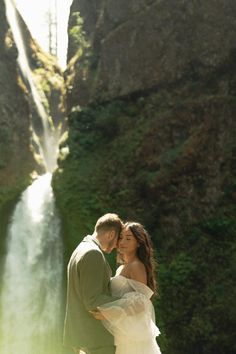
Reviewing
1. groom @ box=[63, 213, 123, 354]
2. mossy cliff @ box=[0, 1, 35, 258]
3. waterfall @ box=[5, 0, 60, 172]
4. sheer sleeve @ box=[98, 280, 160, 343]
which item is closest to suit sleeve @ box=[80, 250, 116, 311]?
groom @ box=[63, 213, 123, 354]

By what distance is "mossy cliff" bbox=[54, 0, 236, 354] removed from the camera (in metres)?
12.8

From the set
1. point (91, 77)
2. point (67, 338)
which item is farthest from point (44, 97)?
point (67, 338)

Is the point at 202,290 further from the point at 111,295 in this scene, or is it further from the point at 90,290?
the point at 90,290

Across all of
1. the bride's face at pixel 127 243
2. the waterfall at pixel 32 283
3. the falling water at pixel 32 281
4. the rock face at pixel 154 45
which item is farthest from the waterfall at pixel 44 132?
the bride's face at pixel 127 243

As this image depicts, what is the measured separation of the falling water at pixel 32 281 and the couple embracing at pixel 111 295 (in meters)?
7.86

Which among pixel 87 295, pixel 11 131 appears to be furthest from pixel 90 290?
pixel 11 131

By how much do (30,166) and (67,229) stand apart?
22.9 feet

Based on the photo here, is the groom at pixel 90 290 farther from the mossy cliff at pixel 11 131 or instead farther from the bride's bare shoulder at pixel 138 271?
the mossy cliff at pixel 11 131

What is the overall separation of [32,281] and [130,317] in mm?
9915

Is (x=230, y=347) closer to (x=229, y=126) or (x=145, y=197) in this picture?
(x=145, y=197)

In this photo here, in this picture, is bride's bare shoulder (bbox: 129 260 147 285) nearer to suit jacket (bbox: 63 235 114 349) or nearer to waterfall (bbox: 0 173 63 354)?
suit jacket (bbox: 63 235 114 349)

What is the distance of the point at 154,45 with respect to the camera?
2061 centimetres

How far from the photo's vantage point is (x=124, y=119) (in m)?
19.5

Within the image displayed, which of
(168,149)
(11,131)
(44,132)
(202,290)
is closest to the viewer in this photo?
(202,290)
